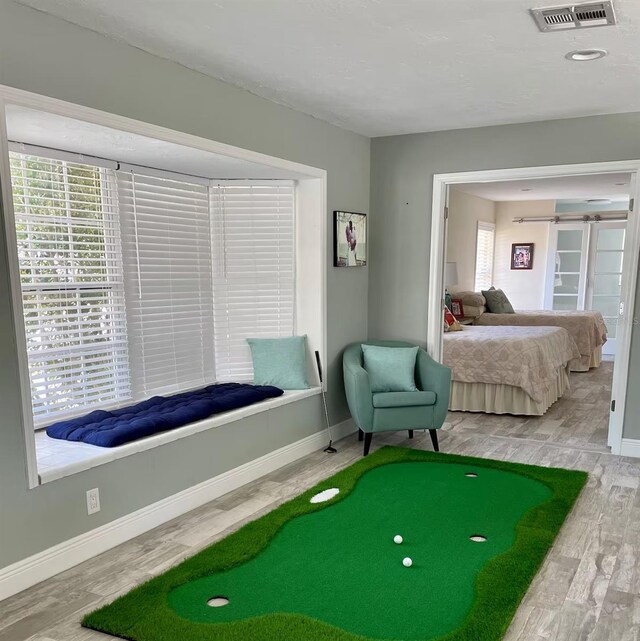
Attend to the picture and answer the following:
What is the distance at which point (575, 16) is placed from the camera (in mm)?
2504

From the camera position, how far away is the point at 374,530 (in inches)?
124

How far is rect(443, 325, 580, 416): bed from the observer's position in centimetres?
535

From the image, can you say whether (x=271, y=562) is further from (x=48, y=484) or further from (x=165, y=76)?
(x=165, y=76)

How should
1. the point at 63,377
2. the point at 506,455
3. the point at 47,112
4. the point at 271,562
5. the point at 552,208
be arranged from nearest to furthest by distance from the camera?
the point at 47,112 < the point at 271,562 < the point at 63,377 < the point at 506,455 < the point at 552,208

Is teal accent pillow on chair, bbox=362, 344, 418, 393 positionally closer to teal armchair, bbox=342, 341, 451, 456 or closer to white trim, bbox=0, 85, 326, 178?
teal armchair, bbox=342, 341, 451, 456

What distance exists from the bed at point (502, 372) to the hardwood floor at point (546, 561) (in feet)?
1.79

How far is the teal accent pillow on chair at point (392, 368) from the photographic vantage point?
4.52 metres

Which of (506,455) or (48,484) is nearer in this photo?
(48,484)

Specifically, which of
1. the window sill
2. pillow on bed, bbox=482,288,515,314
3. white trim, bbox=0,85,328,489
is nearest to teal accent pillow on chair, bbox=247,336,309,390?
the window sill

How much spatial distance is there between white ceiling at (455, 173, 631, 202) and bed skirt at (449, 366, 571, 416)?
9.89 feet

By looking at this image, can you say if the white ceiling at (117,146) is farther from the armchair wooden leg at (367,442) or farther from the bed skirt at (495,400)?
the bed skirt at (495,400)

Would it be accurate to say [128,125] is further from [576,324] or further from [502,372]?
[576,324]

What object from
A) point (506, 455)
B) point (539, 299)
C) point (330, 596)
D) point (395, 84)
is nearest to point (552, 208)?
point (539, 299)

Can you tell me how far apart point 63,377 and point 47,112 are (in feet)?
4.94
